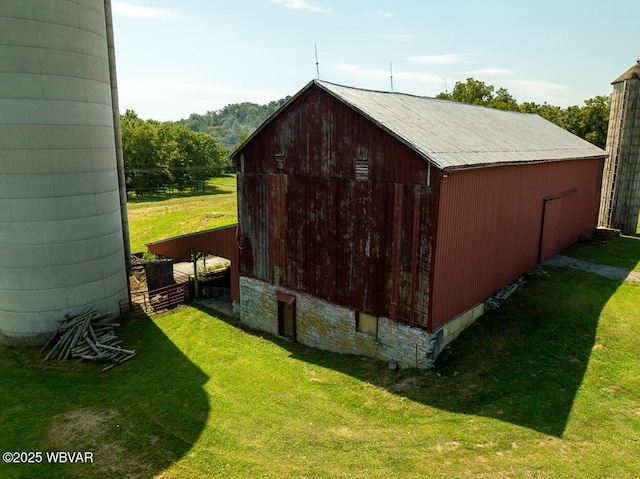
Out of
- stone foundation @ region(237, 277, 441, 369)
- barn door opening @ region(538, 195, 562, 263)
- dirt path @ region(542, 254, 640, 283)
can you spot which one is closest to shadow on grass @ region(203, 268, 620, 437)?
stone foundation @ region(237, 277, 441, 369)

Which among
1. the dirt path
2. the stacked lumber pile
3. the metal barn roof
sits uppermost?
the metal barn roof

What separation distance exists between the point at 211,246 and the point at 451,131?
518 inches

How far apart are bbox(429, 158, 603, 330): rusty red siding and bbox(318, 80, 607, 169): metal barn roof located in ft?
1.71

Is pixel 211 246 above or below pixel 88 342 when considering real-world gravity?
above

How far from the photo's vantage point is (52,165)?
62.6 feet

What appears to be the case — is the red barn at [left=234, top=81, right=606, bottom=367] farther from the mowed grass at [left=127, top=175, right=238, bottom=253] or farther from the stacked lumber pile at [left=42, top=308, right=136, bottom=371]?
the mowed grass at [left=127, top=175, right=238, bottom=253]

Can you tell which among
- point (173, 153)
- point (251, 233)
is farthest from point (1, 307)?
point (173, 153)

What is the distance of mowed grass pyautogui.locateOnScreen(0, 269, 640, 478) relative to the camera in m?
11.9

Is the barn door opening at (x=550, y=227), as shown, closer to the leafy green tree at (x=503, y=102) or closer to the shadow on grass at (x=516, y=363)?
the shadow on grass at (x=516, y=363)

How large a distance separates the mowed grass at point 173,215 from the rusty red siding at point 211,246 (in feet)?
32.6

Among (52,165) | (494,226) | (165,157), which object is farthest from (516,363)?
(165,157)

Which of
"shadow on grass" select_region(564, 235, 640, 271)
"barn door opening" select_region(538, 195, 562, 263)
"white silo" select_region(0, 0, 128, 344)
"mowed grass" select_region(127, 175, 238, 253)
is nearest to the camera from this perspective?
"white silo" select_region(0, 0, 128, 344)

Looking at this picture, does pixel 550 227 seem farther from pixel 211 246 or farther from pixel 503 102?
pixel 503 102

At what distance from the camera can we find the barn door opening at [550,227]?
76.5 ft
